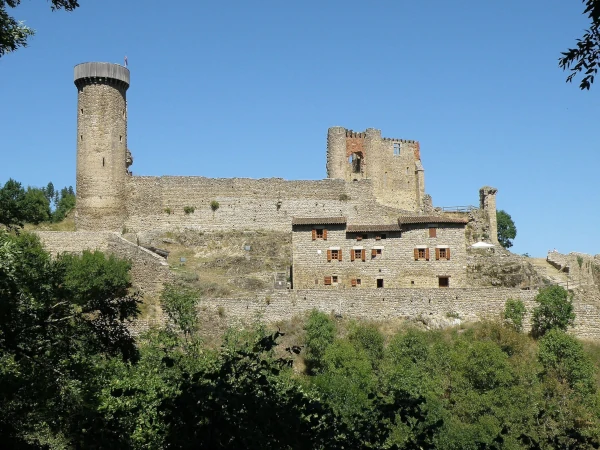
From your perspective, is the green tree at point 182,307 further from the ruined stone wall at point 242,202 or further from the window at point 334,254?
the ruined stone wall at point 242,202

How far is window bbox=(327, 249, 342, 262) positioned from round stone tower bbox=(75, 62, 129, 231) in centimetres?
1537

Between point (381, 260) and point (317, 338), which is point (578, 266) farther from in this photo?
point (317, 338)

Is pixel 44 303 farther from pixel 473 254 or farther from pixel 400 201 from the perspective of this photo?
pixel 400 201

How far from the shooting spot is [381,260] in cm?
4616

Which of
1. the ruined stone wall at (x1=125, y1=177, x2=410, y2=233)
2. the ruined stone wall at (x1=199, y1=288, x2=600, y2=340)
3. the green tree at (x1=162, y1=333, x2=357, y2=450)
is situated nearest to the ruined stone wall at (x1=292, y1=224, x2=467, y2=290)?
the ruined stone wall at (x1=199, y1=288, x2=600, y2=340)

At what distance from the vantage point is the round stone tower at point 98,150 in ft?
171

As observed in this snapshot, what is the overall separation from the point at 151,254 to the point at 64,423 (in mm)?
26980

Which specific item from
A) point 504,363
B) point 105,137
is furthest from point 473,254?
point 105,137

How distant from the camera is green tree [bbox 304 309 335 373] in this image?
39.2 metres

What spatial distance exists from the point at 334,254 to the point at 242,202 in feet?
36.2

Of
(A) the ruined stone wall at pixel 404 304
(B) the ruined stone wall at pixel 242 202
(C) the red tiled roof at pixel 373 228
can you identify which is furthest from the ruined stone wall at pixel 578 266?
(C) the red tiled roof at pixel 373 228

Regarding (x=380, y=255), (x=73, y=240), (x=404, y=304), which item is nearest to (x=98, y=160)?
(x=73, y=240)

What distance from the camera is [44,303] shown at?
52.8 feet

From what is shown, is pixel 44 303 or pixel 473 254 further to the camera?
pixel 473 254
